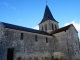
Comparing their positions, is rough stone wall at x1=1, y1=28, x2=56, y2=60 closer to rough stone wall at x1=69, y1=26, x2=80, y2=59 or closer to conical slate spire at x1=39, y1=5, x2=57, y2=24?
rough stone wall at x1=69, y1=26, x2=80, y2=59

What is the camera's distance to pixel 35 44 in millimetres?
21422

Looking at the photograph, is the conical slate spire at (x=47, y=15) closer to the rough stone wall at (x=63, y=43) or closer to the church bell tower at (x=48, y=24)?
the church bell tower at (x=48, y=24)

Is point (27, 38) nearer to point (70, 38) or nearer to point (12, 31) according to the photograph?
point (12, 31)

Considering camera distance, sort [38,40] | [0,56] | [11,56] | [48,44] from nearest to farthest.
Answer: [0,56]
[11,56]
[38,40]
[48,44]

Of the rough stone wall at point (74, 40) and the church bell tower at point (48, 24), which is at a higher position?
the church bell tower at point (48, 24)

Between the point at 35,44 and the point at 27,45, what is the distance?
2.03 meters

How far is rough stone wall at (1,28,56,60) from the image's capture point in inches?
700

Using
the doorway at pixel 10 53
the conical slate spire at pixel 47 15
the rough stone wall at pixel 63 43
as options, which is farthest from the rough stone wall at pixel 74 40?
the doorway at pixel 10 53

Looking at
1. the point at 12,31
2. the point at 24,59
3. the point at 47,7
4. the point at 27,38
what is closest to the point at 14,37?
the point at 12,31

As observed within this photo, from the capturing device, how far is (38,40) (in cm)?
2222

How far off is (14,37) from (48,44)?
A: 28.5 feet

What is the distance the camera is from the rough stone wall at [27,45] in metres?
17.8

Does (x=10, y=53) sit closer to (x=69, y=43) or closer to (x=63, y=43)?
(x=63, y=43)

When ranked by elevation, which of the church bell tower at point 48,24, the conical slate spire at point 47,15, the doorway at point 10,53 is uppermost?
the conical slate spire at point 47,15
